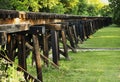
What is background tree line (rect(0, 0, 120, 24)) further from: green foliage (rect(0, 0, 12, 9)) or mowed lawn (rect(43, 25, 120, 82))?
mowed lawn (rect(43, 25, 120, 82))

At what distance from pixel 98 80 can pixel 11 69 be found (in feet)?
16.9

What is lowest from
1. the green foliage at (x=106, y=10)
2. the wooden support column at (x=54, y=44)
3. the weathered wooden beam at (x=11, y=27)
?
the green foliage at (x=106, y=10)

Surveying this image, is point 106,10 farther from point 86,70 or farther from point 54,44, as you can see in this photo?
point 86,70

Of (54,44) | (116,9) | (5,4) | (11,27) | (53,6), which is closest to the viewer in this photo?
(11,27)

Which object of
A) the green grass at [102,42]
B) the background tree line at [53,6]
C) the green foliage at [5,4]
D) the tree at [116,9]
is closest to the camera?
the green grass at [102,42]

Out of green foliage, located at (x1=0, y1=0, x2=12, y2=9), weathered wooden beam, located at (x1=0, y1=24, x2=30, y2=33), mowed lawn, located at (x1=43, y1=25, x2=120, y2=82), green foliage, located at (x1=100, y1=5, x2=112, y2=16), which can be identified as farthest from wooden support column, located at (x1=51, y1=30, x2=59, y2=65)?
green foliage, located at (x1=100, y1=5, x2=112, y2=16)

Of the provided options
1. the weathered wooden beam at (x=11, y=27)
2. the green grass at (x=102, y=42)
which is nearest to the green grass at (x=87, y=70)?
the weathered wooden beam at (x=11, y=27)

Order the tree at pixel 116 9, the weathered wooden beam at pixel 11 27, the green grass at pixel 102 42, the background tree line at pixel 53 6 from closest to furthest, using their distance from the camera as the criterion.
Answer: the weathered wooden beam at pixel 11 27, the green grass at pixel 102 42, the background tree line at pixel 53 6, the tree at pixel 116 9

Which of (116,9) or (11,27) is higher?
(11,27)

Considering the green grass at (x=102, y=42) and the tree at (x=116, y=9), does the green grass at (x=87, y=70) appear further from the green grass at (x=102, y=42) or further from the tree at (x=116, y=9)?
the tree at (x=116, y=9)

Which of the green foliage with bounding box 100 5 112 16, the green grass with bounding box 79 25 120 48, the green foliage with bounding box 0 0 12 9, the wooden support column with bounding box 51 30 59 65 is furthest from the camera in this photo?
the green foliage with bounding box 100 5 112 16

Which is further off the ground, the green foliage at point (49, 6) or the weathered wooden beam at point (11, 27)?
the weathered wooden beam at point (11, 27)

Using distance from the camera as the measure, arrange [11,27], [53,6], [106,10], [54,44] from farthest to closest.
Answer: [106,10] → [53,6] → [54,44] → [11,27]

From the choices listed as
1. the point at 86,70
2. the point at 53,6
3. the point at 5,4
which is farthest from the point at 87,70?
the point at 53,6
